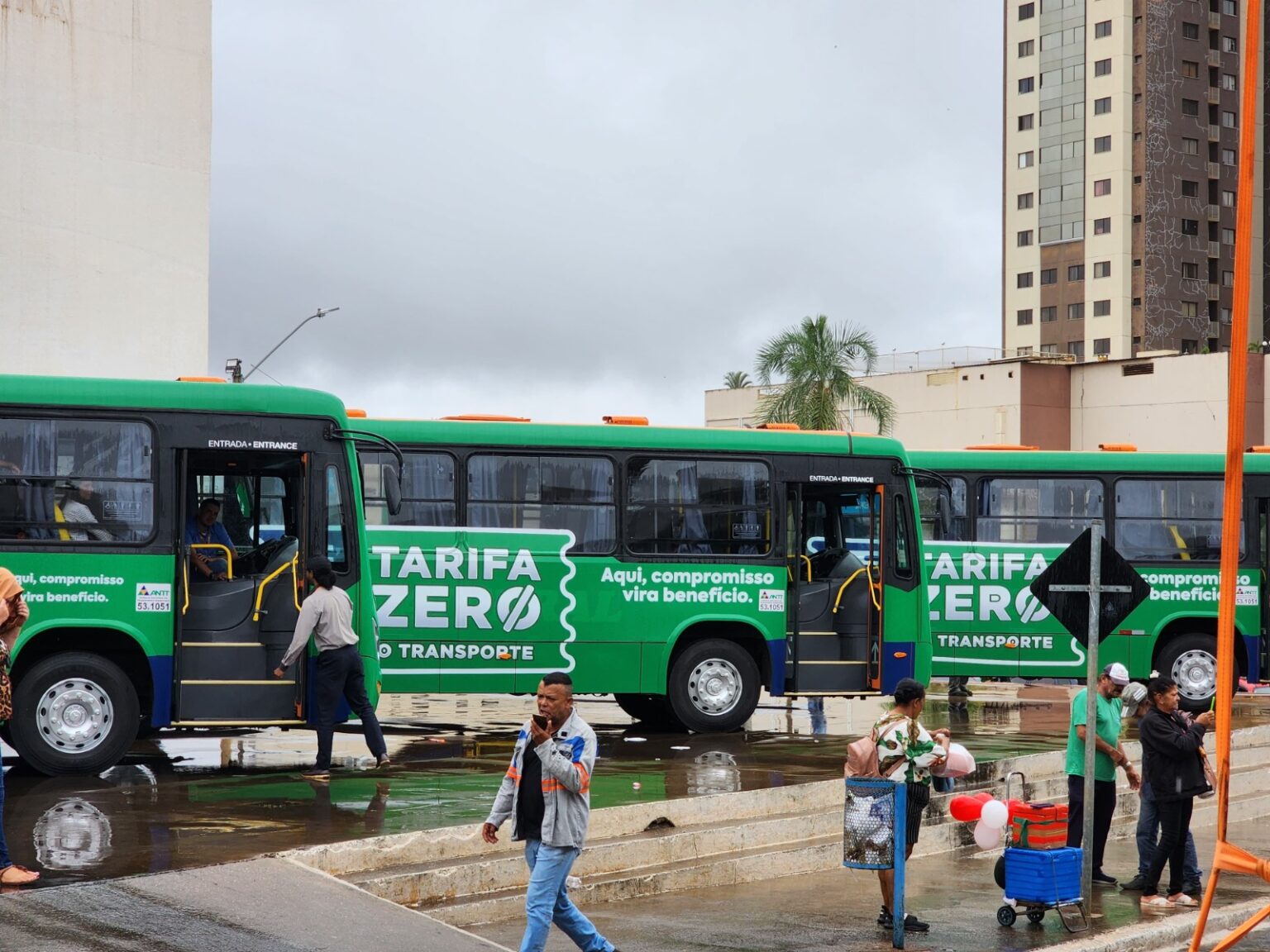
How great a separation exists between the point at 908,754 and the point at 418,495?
7.77m

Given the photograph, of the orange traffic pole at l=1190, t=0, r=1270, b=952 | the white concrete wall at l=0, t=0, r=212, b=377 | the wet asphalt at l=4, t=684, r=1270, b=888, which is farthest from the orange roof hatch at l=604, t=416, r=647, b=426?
the white concrete wall at l=0, t=0, r=212, b=377

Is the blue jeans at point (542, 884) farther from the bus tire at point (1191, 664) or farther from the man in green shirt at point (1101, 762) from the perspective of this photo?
the bus tire at point (1191, 664)

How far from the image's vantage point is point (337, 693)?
43.3ft

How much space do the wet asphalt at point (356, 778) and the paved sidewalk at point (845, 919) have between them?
145cm

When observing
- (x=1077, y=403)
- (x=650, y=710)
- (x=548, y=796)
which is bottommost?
(x=650, y=710)

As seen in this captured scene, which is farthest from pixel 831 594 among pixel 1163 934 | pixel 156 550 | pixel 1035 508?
pixel 1163 934

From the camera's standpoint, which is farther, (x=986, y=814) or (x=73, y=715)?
(x=73, y=715)

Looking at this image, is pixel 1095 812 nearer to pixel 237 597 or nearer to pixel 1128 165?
pixel 237 597

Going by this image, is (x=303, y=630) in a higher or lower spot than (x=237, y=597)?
lower

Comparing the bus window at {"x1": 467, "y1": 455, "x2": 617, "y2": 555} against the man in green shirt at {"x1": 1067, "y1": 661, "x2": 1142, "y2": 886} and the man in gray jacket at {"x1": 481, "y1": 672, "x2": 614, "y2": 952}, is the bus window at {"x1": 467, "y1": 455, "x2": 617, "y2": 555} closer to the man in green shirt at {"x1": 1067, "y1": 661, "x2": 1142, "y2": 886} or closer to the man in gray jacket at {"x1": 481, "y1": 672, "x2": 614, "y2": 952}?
the man in green shirt at {"x1": 1067, "y1": 661, "x2": 1142, "y2": 886}

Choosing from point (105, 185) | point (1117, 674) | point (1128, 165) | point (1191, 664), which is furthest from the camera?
point (1128, 165)

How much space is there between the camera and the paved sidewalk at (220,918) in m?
8.00

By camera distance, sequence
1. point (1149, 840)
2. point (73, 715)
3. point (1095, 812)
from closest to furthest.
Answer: point (1149, 840) < point (1095, 812) < point (73, 715)

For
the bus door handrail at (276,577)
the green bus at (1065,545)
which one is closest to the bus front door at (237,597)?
the bus door handrail at (276,577)
